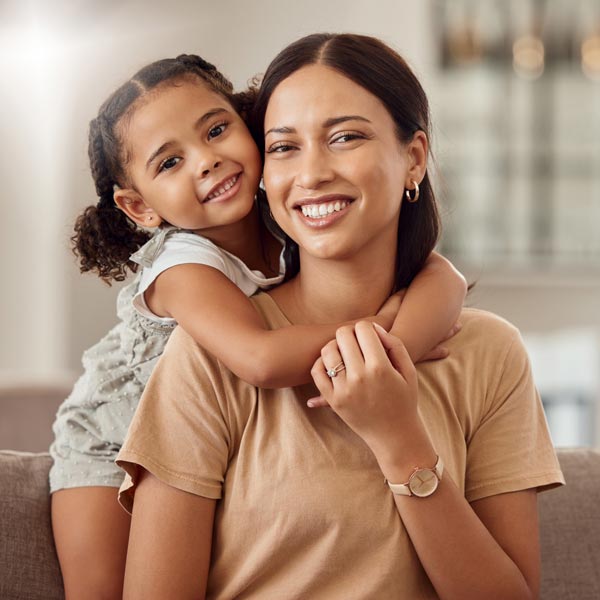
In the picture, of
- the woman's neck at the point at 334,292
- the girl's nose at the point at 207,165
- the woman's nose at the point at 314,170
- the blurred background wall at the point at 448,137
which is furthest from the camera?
the blurred background wall at the point at 448,137

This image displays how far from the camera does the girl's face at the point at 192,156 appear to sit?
168 cm

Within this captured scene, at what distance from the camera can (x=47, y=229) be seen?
4.52m

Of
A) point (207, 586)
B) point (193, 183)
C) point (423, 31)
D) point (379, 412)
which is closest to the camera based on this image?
point (379, 412)

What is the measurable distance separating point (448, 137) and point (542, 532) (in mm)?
3562

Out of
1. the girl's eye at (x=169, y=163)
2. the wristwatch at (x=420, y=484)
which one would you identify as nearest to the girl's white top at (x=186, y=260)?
the girl's eye at (x=169, y=163)

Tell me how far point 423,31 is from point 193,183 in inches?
142

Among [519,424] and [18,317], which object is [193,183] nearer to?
[519,424]

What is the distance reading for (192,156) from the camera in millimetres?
1719

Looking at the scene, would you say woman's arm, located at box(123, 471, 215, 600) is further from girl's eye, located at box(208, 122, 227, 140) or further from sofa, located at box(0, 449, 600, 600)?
girl's eye, located at box(208, 122, 227, 140)

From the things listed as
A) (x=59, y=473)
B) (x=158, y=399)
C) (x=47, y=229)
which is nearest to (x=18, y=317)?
(x=47, y=229)

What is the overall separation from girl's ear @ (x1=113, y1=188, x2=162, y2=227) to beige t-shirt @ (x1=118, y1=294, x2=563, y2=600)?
0.35 m

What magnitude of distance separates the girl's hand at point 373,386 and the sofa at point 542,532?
60 centimetres

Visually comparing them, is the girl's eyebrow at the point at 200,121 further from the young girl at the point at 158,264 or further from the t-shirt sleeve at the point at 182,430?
the t-shirt sleeve at the point at 182,430

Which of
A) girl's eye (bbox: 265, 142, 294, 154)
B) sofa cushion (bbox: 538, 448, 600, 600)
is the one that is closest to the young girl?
girl's eye (bbox: 265, 142, 294, 154)
